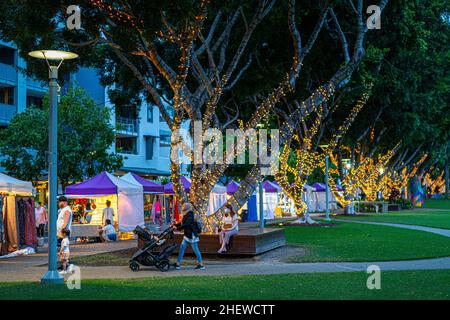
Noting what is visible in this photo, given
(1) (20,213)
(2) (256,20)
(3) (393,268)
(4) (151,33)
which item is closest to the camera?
(3) (393,268)

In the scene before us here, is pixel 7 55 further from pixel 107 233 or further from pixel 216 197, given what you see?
pixel 107 233

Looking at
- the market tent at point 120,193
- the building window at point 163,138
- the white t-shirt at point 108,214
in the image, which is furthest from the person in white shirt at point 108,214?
the building window at point 163,138

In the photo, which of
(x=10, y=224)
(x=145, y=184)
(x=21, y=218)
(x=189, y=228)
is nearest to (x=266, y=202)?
(x=145, y=184)

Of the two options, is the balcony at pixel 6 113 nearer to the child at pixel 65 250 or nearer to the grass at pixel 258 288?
the child at pixel 65 250

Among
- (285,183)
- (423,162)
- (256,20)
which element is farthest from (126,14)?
(423,162)

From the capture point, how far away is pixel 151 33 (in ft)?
59.7

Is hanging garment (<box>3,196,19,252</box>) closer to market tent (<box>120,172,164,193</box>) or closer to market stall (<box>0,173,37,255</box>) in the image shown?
market stall (<box>0,173,37,255</box>)

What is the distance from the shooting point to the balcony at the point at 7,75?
147ft

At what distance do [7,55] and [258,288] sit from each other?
38297mm

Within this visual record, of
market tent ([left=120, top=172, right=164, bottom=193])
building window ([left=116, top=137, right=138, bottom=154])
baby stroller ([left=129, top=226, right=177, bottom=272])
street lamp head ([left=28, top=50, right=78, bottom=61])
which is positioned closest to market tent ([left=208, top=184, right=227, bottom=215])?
market tent ([left=120, top=172, right=164, bottom=193])

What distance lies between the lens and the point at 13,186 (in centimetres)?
2312

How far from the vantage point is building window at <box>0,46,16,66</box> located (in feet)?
153
